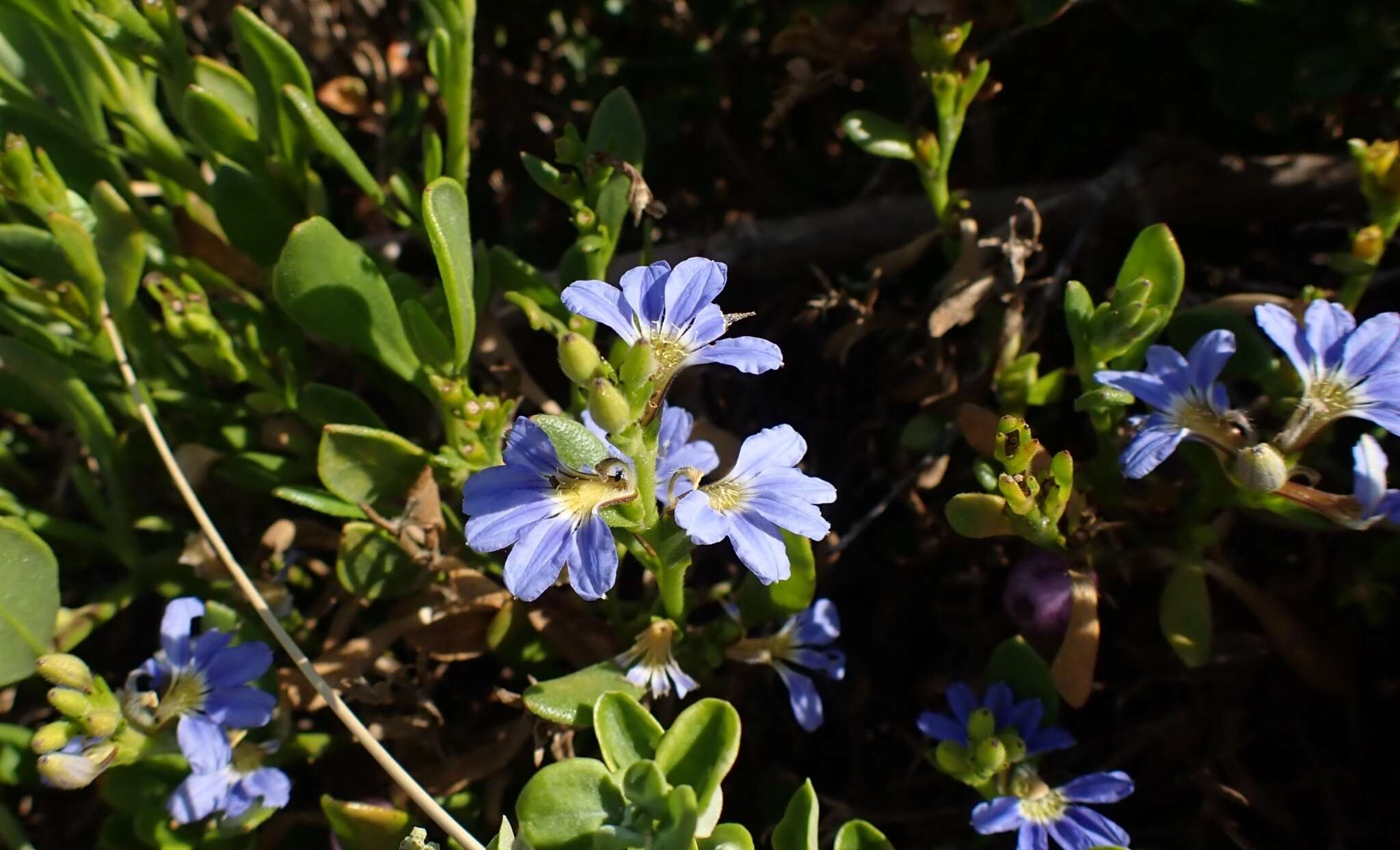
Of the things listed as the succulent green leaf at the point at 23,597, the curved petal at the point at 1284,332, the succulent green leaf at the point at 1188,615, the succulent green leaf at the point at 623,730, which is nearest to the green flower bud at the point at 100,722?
the succulent green leaf at the point at 23,597

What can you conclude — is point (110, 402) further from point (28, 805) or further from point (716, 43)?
point (716, 43)

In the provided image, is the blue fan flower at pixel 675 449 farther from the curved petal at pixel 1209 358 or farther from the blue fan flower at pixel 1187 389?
the curved petal at pixel 1209 358

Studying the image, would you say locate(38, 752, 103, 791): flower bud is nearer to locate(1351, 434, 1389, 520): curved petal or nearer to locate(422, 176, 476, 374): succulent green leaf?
locate(422, 176, 476, 374): succulent green leaf

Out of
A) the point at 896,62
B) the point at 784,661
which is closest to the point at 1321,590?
the point at 784,661

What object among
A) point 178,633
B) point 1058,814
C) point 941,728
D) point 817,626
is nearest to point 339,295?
point 178,633

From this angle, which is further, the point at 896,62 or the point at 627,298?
the point at 896,62

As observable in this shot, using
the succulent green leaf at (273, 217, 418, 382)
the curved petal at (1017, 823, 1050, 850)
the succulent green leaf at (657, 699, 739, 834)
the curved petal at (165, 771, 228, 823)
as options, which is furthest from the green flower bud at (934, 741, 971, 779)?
the curved petal at (165, 771, 228, 823)
